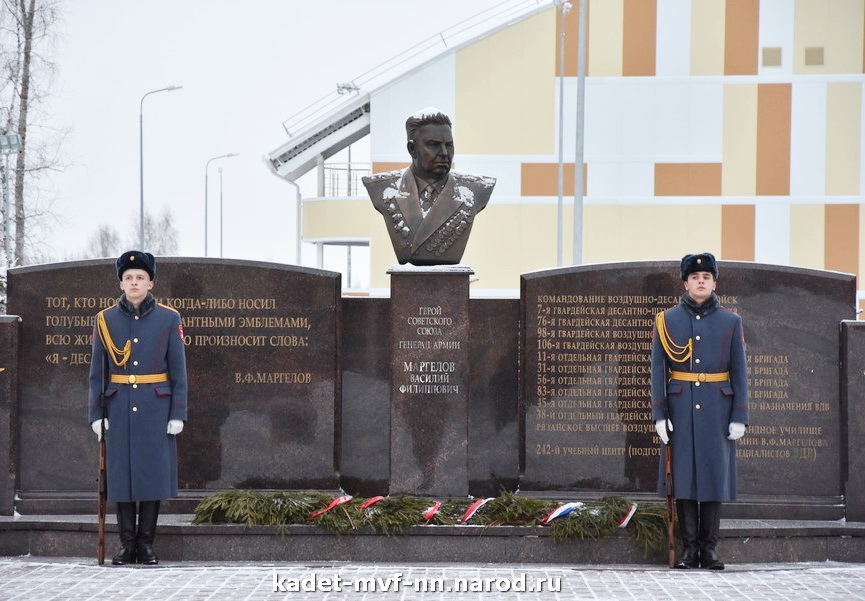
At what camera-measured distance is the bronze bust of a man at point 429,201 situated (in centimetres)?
957

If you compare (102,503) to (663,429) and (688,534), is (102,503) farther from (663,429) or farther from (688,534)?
(688,534)

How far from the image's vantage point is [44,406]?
959 cm

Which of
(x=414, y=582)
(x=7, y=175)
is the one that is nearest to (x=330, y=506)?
(x=414, y=582)

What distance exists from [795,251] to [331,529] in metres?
27.9

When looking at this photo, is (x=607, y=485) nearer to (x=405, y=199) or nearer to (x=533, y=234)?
(x=405, y=199)

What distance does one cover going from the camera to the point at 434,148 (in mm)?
9617

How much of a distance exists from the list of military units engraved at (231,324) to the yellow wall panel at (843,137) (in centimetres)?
2719

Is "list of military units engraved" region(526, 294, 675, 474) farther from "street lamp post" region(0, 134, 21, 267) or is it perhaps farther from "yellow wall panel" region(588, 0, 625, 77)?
"yellow wall panel" region(588, 0, 625, 77)

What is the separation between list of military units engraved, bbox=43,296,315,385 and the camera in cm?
964

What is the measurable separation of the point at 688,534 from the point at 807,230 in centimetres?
2753

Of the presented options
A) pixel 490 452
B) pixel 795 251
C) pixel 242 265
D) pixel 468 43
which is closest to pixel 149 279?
pixel 242 265

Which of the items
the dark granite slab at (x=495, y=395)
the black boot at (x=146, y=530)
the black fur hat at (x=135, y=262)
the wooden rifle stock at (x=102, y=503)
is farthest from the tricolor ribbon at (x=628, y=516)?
the black fur hat at (x=135, y=262)

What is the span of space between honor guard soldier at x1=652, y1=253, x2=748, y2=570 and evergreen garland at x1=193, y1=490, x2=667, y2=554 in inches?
14.6

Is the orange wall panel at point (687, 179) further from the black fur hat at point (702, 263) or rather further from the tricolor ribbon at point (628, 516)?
the black fur hat at point (702, 263)
